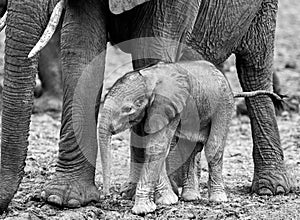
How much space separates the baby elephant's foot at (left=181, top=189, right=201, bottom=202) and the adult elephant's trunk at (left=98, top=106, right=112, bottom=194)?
→ 0.66 m

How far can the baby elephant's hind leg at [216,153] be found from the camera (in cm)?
473

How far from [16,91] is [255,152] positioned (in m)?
2.06

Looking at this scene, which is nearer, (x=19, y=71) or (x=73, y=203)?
(x=19, y=71)

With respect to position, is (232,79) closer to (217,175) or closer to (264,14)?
(264,14)

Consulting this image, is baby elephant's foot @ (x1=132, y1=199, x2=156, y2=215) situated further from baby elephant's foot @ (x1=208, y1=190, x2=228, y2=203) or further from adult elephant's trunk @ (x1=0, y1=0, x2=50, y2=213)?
adult elephant's trunk @ (x1=0, y1=0, x2=50, y2=213)

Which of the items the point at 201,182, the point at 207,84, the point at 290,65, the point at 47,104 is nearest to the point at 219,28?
the point at 207,84

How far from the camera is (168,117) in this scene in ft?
14.7

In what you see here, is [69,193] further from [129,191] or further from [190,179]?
[190,179]

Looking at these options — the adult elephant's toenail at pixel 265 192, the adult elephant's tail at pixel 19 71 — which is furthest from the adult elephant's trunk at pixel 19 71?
the adult elephant's toenail at pixel 265 192

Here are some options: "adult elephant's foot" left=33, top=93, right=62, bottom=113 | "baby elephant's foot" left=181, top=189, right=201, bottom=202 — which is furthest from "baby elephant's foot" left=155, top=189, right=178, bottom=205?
"adult elephant's foot" left=33, top=93, right=62, bottom=113

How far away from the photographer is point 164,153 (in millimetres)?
4496

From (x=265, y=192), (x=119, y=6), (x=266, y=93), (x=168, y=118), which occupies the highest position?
(x=119, y=6)

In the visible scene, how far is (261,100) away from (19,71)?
2024mm

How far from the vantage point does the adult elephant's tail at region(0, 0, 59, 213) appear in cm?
410
